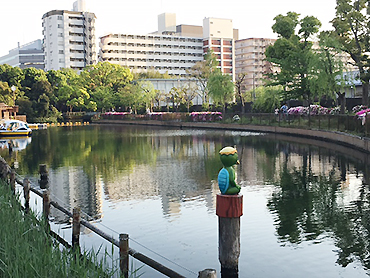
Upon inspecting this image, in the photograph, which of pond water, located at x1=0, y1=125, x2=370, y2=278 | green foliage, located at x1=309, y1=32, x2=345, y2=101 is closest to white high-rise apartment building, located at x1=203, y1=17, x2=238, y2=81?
green foliage, located at x1=309, y1=32, x2=345, y2=101

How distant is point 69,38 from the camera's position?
487ft

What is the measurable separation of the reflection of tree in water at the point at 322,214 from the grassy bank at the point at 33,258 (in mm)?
5013

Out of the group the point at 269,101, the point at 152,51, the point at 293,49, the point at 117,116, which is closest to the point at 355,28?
the point at 293,49

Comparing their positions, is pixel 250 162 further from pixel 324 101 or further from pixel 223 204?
pixel 324 101

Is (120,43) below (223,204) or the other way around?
the other way around

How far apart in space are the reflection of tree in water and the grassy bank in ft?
16.4

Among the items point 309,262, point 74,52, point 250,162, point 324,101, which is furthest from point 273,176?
point 74,52

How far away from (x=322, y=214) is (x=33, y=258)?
27.8 ft

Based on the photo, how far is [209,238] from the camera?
37.4 feet

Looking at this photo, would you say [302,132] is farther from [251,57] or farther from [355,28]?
[251,57]

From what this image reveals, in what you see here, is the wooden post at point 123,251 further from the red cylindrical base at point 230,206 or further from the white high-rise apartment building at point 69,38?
the white high-rise apartment building at point 69,38

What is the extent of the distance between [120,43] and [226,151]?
508ft

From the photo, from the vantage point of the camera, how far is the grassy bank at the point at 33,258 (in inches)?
272

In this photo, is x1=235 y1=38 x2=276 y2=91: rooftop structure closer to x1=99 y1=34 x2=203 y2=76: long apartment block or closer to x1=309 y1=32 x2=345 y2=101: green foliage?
x1=99 y1=34 x2=203 y2=76: long apartment block
